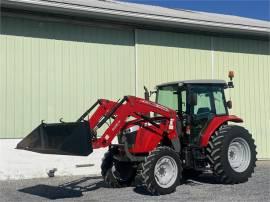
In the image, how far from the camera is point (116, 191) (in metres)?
10.1

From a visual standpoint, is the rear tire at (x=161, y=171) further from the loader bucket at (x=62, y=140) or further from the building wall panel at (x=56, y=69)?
the building wall panel at (x=56, y=69)

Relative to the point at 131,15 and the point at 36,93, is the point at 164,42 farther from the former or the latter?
the point at 36,93

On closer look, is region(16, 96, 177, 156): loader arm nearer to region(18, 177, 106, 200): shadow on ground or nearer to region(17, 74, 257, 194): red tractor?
region(17, 74, 257, 194): red tractor

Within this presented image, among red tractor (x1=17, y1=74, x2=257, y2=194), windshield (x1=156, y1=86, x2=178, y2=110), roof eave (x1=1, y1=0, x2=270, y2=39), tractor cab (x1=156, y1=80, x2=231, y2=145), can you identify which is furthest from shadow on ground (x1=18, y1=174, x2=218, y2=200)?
roof eave (x1=1, y1=0, x2=270, y2=39)

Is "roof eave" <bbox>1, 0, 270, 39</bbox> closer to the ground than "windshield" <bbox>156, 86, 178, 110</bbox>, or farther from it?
farther from it

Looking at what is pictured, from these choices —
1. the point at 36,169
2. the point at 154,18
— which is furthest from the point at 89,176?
the point at 154,18

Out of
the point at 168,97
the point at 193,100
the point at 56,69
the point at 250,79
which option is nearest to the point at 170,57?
the point at 250,79

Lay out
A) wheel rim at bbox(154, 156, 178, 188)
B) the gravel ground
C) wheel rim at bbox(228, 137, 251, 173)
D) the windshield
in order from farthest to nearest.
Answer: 1. the windshield
2. wheel rim at bbox(228, 137, 251, 173)
3. wheel rim at bbox(154, 156, 178, 188)
4. the gravel ground

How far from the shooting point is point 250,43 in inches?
647

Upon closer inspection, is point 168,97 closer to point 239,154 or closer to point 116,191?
point 239,154

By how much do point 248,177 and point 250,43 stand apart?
6.63m

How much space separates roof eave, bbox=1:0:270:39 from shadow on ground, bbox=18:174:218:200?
4.16m

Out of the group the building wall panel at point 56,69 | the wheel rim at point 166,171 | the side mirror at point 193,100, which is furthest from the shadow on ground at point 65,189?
the side mirror at point 193,100

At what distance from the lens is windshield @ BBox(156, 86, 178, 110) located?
1107 centimetres
